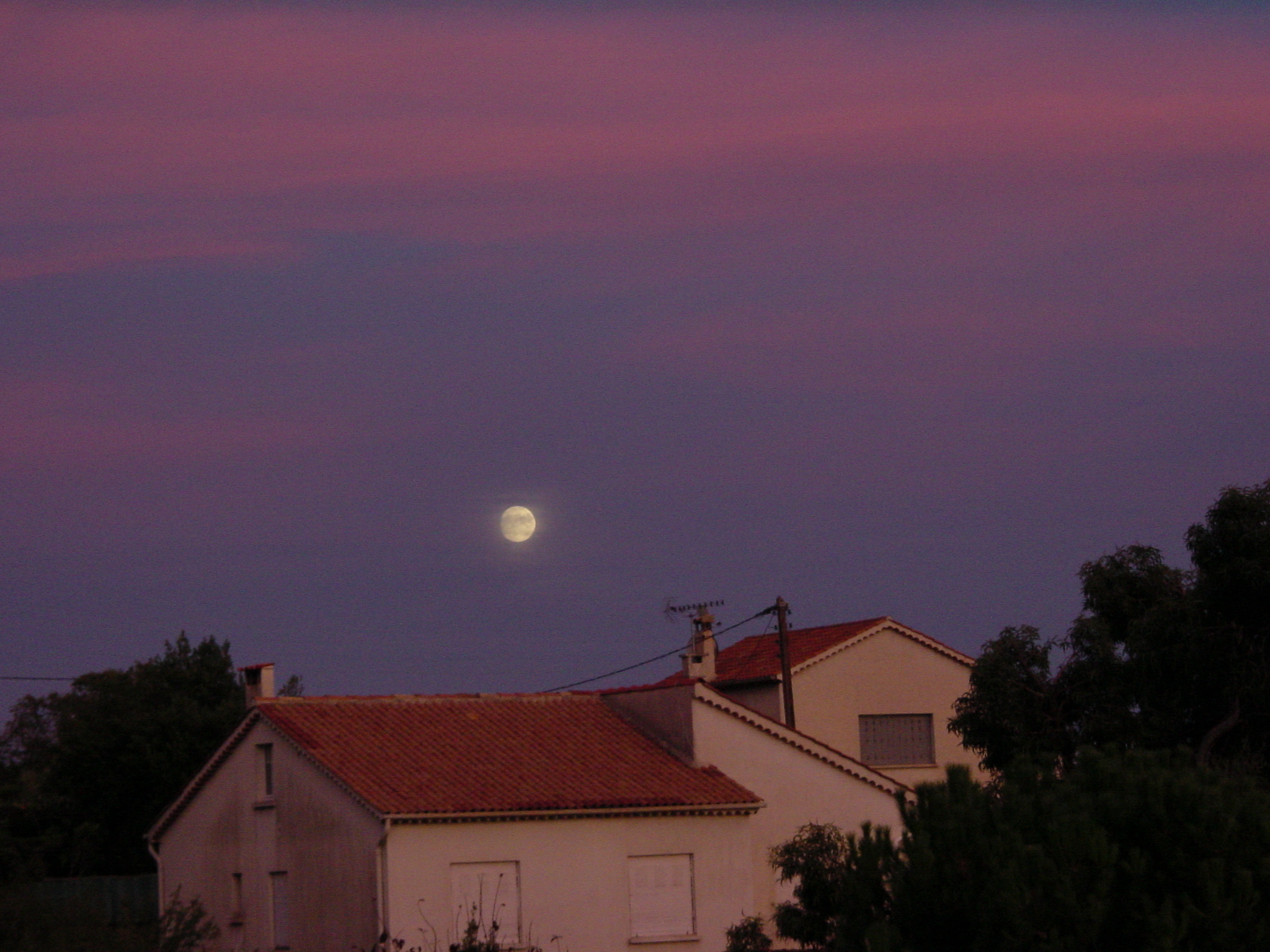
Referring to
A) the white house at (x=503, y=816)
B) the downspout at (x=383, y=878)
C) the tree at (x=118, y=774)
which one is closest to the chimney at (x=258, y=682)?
the white house at (x=503, y=816)

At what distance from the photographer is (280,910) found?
34.0m

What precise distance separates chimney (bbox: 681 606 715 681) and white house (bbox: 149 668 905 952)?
4.19 meters

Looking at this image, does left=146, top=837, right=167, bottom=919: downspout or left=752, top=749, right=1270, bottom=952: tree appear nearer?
left=752, top=749, right=1270, bottom=952: tree

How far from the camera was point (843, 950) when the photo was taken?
16.8 m

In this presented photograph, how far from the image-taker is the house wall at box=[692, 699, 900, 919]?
35656mm

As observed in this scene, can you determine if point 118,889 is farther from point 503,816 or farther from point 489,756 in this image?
point 503,816

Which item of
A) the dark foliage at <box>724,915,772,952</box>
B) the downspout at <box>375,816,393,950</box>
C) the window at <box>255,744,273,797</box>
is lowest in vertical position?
the dark foliage at <box>724,915,772,952</box>

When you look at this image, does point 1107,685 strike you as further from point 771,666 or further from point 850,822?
point 771,666

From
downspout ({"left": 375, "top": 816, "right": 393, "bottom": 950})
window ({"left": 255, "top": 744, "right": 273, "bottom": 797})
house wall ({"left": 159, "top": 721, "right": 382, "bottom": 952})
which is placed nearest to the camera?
downspout ({"left": 375, "top": 816, "right": 393, "bottom": 950})

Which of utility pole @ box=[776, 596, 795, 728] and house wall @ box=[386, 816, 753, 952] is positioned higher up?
utility pole @ box=[776, 596, 795, 728]

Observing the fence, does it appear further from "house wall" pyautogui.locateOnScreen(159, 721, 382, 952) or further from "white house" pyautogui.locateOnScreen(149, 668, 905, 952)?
"white house" pyautogui.locateOnScreen(149, 668, 905, 952)

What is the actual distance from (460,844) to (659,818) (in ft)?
14.6

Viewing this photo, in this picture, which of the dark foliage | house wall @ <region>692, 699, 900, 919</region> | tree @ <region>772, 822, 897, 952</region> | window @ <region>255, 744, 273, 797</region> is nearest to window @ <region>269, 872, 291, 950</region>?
window @ <region>255, 744, 273, 797</region>

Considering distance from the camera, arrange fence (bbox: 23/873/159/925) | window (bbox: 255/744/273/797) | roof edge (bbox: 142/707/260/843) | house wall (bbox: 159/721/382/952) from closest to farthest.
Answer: house wall (bbox: 159/721/382/952) < window (bbox: 255/744/273/797) < roof edge (bbox: 142/707/260/843) < fence (bbox: 23/873/159/925)
